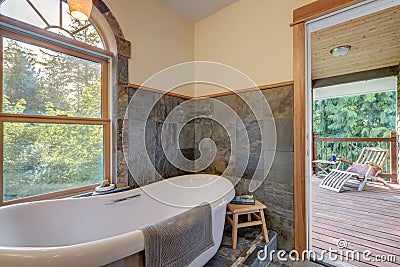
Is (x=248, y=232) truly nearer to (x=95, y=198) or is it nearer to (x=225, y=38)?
(x=95, y=198)

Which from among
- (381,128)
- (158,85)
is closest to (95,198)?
(158,85)

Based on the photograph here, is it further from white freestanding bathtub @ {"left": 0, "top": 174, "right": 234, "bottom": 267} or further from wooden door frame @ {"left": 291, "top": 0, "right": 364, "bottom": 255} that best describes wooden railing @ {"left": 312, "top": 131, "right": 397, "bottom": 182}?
white freestanding bathtub @ {"left": 0, "top": 174, "right": 234, "bottom": 267}

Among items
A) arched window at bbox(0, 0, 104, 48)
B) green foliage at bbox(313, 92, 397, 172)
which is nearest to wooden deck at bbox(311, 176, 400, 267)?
green foliage at bbox(313, 92, 397, 172)

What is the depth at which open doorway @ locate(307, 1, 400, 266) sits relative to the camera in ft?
6.02

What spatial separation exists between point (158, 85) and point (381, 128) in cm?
663

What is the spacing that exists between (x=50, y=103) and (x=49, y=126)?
188 millimetres

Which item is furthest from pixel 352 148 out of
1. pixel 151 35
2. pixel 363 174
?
pixel 151 35

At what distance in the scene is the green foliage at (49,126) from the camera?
145 cm

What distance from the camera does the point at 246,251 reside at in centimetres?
162

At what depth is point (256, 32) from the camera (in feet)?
7.02

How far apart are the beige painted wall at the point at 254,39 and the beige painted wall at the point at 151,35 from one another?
31 centimetres

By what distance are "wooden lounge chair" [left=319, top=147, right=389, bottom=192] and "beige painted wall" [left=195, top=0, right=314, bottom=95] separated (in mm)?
2830

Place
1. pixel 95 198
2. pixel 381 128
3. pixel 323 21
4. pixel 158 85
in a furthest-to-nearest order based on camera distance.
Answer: pixel 381 128 < pixel 158 85 < pixel 323 21 < pixel 95 198

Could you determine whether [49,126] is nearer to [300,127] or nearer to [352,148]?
[300,127]
